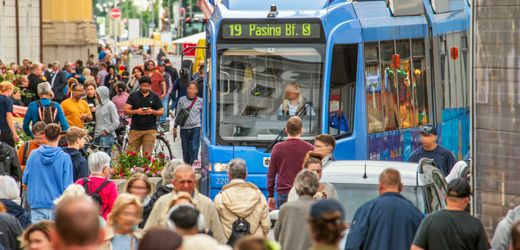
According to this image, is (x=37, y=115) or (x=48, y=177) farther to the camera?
(x=37, y=115)

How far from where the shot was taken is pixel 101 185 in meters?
12.8

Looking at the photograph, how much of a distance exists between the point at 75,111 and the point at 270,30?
4335 millimetres

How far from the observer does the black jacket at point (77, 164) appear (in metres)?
15.0

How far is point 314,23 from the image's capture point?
18.8 metres

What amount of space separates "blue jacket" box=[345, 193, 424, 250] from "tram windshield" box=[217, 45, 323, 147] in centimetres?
751

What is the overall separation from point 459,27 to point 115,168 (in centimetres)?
717

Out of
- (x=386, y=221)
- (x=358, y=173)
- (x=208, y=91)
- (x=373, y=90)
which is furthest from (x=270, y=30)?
(x=386, y=221)

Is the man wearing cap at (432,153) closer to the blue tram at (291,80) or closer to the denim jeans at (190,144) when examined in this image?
the blue tram at (291,80)

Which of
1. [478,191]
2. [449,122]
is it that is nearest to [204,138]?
[449,122]

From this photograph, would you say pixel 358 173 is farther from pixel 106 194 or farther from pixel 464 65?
pixel 464 65

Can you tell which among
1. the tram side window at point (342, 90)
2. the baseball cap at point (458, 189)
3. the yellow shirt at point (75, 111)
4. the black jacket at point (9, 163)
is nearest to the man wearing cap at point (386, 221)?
the baseball cap at point (458, 189)

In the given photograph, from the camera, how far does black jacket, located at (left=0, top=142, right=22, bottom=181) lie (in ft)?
53.9

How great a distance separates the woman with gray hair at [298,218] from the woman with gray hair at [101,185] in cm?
206

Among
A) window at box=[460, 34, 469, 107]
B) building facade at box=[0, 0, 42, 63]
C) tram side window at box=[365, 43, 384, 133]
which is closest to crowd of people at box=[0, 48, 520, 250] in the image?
tram side window at box=[365, 43, 384, 133]
